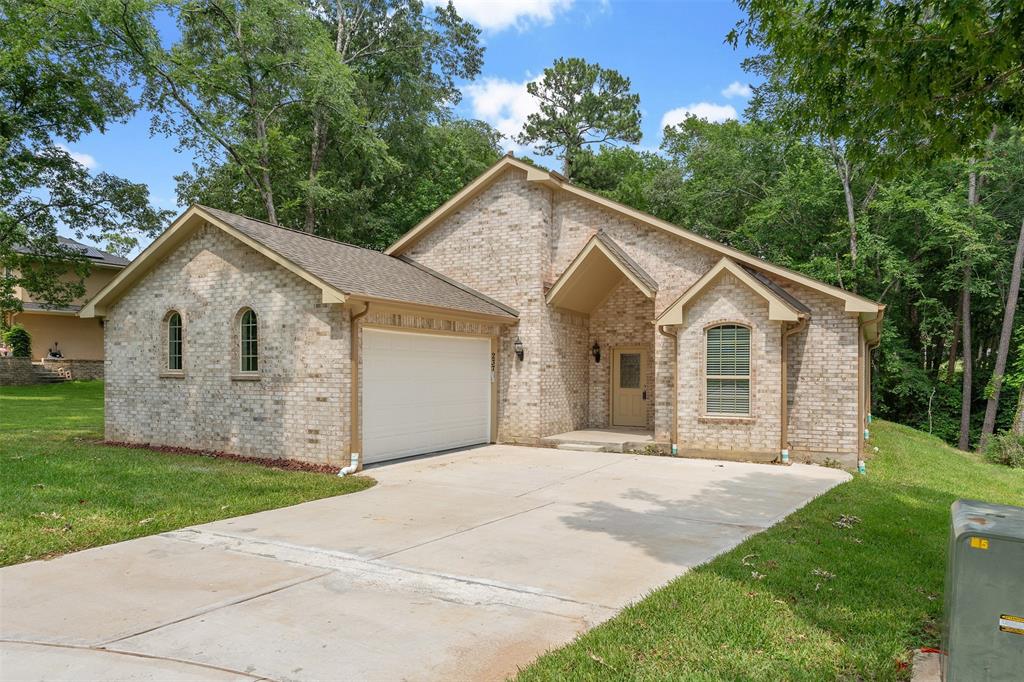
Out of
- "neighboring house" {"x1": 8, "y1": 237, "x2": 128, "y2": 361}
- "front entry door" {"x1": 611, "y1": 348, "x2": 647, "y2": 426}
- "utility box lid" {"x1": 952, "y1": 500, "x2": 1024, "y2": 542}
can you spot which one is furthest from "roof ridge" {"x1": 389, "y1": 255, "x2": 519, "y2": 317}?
"neighboring house" {"x1": 8, "y1": 237, "x2": 128, "y2": 361}

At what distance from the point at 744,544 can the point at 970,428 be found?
83.3 ft

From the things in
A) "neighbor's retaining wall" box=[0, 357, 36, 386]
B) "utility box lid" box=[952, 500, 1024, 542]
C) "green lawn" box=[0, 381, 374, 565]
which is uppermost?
"utility box lid" box=[952, 500, 1024, 542]

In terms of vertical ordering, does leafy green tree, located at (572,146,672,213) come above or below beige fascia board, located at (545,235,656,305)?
above

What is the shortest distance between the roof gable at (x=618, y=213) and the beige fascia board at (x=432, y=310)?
11.5ft

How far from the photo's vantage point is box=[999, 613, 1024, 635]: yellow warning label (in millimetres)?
3299

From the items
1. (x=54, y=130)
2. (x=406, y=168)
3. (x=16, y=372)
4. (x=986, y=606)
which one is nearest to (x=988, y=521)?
(x=986, y=606)

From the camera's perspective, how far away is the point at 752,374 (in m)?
13.5

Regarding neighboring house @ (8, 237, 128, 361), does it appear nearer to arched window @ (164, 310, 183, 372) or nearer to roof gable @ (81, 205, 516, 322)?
arched window @ (164, 310, 183, 372)

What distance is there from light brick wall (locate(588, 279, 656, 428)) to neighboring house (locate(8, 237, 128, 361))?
27733 mm

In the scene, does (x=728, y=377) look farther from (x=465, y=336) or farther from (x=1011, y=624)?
(x=1011, y=624)

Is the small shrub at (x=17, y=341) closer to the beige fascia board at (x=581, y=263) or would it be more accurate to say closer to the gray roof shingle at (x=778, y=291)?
the beige fascia board at (x=581, y=263)

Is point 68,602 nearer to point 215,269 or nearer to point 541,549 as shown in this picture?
point 541,549

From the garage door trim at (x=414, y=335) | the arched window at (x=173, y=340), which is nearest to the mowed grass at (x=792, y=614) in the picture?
the garage door trim at (x=414, y=335)

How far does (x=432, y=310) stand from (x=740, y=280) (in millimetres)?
6392
